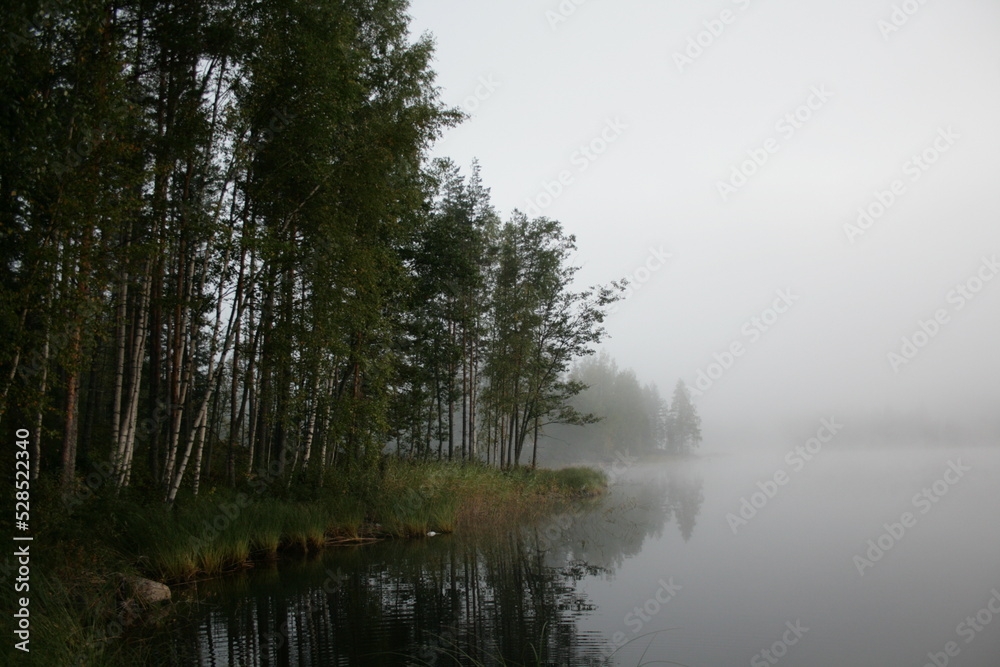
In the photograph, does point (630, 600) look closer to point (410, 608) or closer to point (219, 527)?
point (410, 608)

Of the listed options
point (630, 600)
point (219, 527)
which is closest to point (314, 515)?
point (219, 527)

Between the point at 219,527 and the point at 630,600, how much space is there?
679 centimetres

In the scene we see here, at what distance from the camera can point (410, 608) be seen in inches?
316

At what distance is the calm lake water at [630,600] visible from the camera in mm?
6418

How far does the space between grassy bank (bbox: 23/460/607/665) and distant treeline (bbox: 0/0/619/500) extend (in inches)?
32.1

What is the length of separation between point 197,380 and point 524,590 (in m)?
16.4

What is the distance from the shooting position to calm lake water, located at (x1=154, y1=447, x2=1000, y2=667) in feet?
21.1

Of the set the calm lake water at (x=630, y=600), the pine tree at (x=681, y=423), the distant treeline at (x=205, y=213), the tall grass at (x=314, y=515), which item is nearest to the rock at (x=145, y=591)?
the calm lake water at (x=630, y=600)

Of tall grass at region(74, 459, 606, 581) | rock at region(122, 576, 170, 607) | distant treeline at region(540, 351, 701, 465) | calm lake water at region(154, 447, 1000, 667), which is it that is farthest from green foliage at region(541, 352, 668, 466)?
rock at region(122, 576, 170, 607)

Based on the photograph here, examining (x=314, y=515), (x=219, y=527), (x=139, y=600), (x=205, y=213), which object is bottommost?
(x=139, y=600)

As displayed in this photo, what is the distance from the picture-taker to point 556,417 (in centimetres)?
2805

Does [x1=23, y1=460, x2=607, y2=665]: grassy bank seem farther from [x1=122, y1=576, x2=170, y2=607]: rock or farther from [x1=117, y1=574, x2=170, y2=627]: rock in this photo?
[x1=122, y1=576, x2=170, y2=607]: rock

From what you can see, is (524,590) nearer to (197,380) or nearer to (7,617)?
(7,617)

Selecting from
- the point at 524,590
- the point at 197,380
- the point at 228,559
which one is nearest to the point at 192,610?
the point at 228,559
